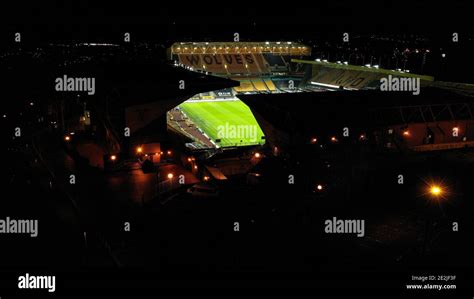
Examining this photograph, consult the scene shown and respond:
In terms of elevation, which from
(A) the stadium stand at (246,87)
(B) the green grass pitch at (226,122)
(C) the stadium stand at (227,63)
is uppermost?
(C) the stadium stand at (227,63)

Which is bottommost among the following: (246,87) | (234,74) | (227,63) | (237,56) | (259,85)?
(246,87)

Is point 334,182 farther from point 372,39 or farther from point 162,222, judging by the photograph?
point 372,39

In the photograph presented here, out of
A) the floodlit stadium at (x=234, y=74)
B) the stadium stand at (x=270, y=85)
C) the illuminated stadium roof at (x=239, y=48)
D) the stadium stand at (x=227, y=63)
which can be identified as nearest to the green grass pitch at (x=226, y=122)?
the floodlit stadium at (x=234, y=74)

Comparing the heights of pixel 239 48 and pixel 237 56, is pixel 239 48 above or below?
above

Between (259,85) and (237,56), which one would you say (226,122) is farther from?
(237,56)

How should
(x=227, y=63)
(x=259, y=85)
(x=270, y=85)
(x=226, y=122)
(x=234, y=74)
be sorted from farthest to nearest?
(x=227, y=63)
(x=234, y=74)
(x=270, y=85)
(x=259, y=85)
(x=226, y=122)

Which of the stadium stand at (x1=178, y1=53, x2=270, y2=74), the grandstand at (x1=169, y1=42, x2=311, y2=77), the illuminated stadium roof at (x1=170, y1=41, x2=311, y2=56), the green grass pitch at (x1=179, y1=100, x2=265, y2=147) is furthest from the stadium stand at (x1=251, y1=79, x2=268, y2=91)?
the illuminated stadium roof at (x1=170, y1=41, x2=311, y2=56)

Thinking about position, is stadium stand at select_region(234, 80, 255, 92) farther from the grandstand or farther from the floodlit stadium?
the grandstand

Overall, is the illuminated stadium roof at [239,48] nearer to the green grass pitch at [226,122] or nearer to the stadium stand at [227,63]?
Result: the stadium stand at [227,63]

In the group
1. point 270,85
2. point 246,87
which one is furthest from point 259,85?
point 246,87
